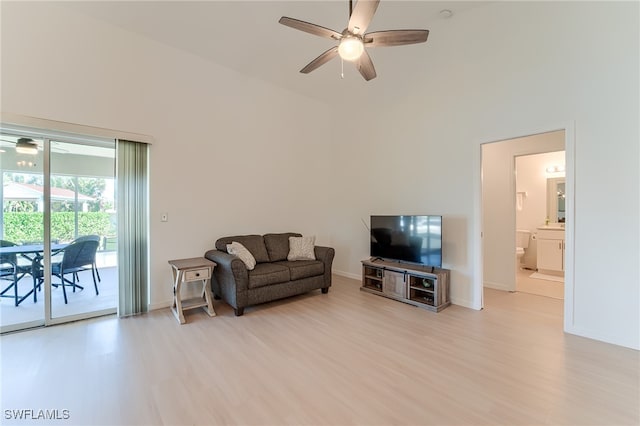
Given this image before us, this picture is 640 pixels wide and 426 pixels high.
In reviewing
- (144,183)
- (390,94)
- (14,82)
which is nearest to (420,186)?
(390,94)

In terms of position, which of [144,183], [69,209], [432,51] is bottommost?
[69,209]

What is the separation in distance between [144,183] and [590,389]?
469 cm

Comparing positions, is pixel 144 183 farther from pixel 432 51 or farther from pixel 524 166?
pixel 524 166

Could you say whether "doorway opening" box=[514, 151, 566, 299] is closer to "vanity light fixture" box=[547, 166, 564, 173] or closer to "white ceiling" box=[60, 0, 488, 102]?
"vanity light fixture" box=[547, 166, 564, 173]

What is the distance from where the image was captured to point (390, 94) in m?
4.44

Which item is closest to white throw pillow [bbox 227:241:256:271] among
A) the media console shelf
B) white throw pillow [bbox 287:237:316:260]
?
white throw pillow [bbox 287:237:316:260]

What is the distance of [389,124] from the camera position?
454 cm

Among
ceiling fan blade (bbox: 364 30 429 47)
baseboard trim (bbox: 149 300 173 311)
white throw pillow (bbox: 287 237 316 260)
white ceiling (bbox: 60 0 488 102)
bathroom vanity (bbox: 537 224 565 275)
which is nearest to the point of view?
ceiling fan blade (bbox: 364 30 429 47)

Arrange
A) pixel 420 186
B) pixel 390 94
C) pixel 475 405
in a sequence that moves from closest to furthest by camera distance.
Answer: pixel 475 405
pixel 420 186
pixel 390 94

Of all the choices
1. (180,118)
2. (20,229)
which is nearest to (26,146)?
(20,229)

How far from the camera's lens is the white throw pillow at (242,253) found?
141 inches

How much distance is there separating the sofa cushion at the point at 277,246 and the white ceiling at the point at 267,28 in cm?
262

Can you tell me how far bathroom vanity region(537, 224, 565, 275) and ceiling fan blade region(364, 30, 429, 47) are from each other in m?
4.94

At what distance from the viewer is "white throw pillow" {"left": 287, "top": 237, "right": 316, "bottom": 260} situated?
4.27 meters
